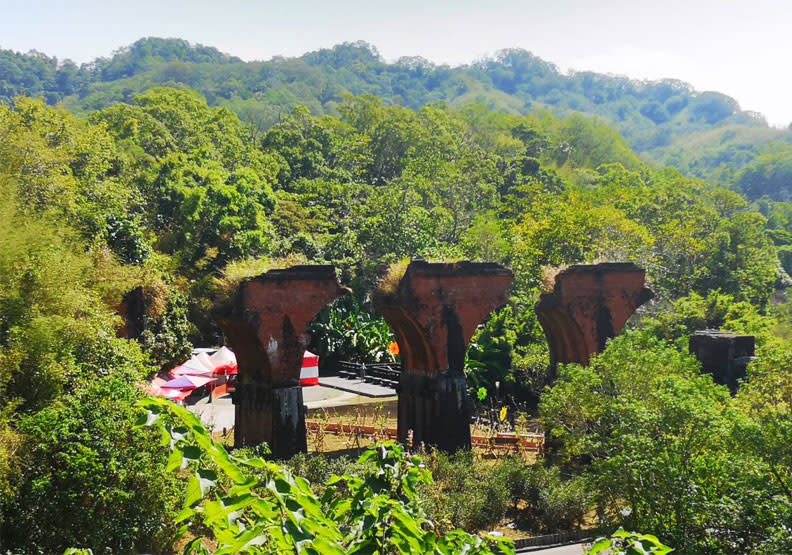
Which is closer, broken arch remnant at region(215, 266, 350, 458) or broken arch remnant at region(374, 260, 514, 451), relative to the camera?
broken arch remnant at region(215, 266, 350, 458)

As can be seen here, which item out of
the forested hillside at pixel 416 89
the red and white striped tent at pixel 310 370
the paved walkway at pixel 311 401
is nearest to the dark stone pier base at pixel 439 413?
the paved walkway at pixel 311 401

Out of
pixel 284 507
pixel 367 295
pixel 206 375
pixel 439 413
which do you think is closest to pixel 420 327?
pixel 439 413

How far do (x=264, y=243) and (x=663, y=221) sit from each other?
1454 centimetres

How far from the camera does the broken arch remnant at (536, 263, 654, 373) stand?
51.7 ft

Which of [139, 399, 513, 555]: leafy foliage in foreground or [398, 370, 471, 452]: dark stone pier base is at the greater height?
[139, 399, 513, 555]: leafy foliage in foreground

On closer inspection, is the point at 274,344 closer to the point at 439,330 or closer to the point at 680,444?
the point at 439,330

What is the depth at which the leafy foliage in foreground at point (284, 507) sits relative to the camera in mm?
1972

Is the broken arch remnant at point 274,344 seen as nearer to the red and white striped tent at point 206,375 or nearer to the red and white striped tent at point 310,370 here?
the red and white striped tent at point 206,375

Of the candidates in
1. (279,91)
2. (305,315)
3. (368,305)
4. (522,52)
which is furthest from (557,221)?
(522,52)

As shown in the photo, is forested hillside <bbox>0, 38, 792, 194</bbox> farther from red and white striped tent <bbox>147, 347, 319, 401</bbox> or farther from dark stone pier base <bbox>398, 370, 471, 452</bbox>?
dark stone pier base <bbox>398, 370, 471, 452</bbox>

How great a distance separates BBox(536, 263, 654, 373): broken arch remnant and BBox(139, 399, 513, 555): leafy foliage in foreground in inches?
534

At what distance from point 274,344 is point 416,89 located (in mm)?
120325

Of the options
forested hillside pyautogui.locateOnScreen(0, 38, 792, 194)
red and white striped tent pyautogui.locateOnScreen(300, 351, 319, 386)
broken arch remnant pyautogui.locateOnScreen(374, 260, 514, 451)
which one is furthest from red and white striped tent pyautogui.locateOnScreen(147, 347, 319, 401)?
forested hillside pyautogui.locateOnScreen(0, 38, 792, 194)

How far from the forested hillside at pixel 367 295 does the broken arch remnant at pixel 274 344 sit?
0.48 m
